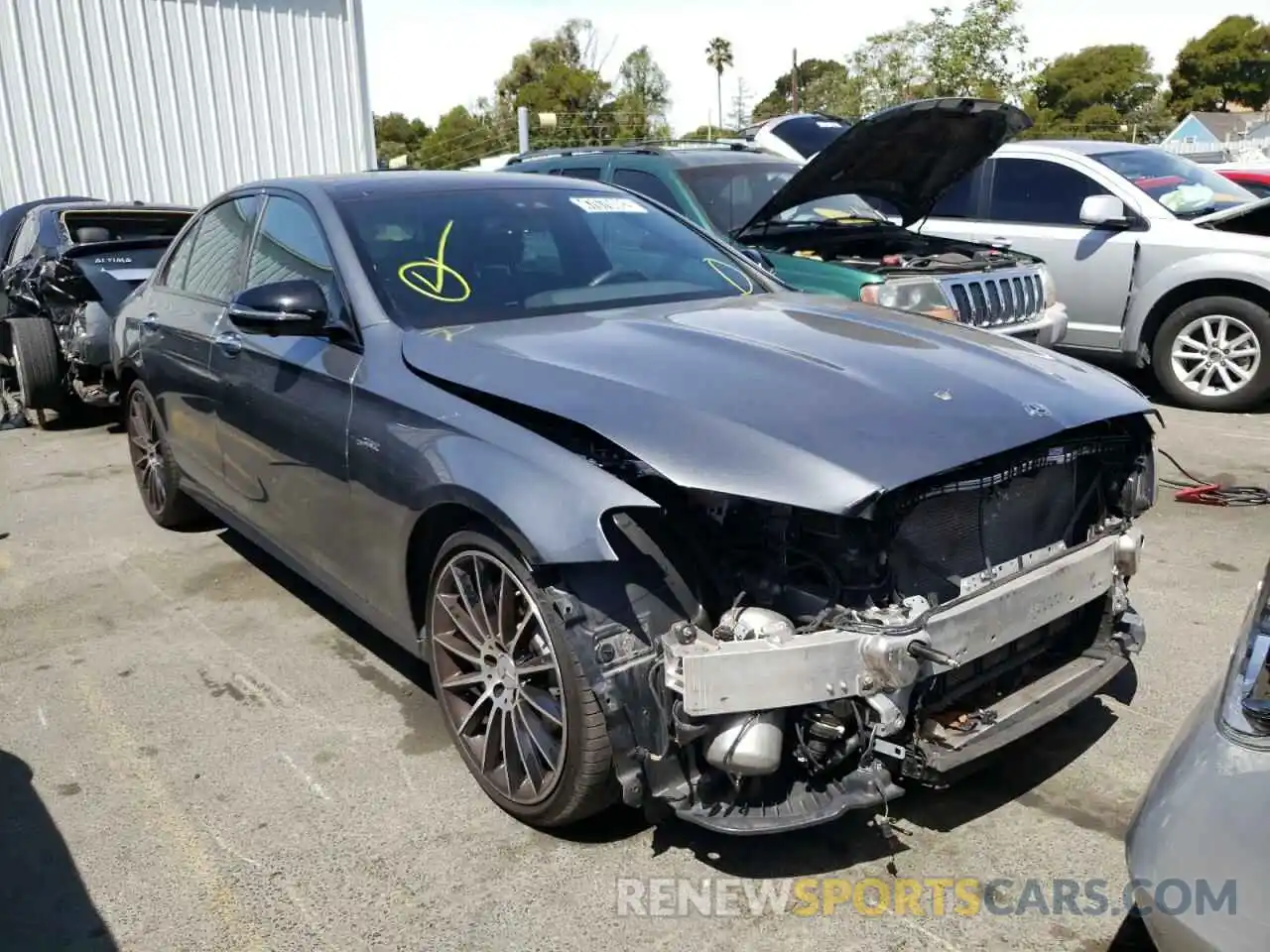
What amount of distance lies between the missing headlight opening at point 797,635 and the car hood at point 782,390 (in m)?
0.07

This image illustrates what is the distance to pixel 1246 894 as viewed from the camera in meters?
1.52

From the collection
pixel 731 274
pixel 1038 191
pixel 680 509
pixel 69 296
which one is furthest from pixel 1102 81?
pixel 680 509

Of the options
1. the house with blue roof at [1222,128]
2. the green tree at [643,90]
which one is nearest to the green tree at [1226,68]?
the house with blue roof at [1222,128]

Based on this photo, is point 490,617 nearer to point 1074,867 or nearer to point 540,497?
point 540,497

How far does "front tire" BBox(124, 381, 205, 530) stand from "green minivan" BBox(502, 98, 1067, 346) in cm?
278

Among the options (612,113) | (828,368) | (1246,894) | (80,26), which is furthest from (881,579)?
(612,113)

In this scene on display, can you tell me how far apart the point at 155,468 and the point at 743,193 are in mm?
4300

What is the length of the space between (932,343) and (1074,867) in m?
1.48

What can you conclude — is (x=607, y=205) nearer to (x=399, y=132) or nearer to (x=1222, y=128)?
(x=1222, y=128)

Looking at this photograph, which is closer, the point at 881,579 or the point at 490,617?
the point at 881,579

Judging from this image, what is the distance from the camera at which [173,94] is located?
13227 mm

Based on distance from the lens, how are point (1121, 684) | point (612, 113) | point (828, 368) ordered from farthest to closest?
1. point (612, 113)
2. point (1121, 684)
3. point (828, 368)

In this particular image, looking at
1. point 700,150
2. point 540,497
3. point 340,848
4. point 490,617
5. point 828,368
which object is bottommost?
point 340,848

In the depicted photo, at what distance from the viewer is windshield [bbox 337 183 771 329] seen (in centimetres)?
337
